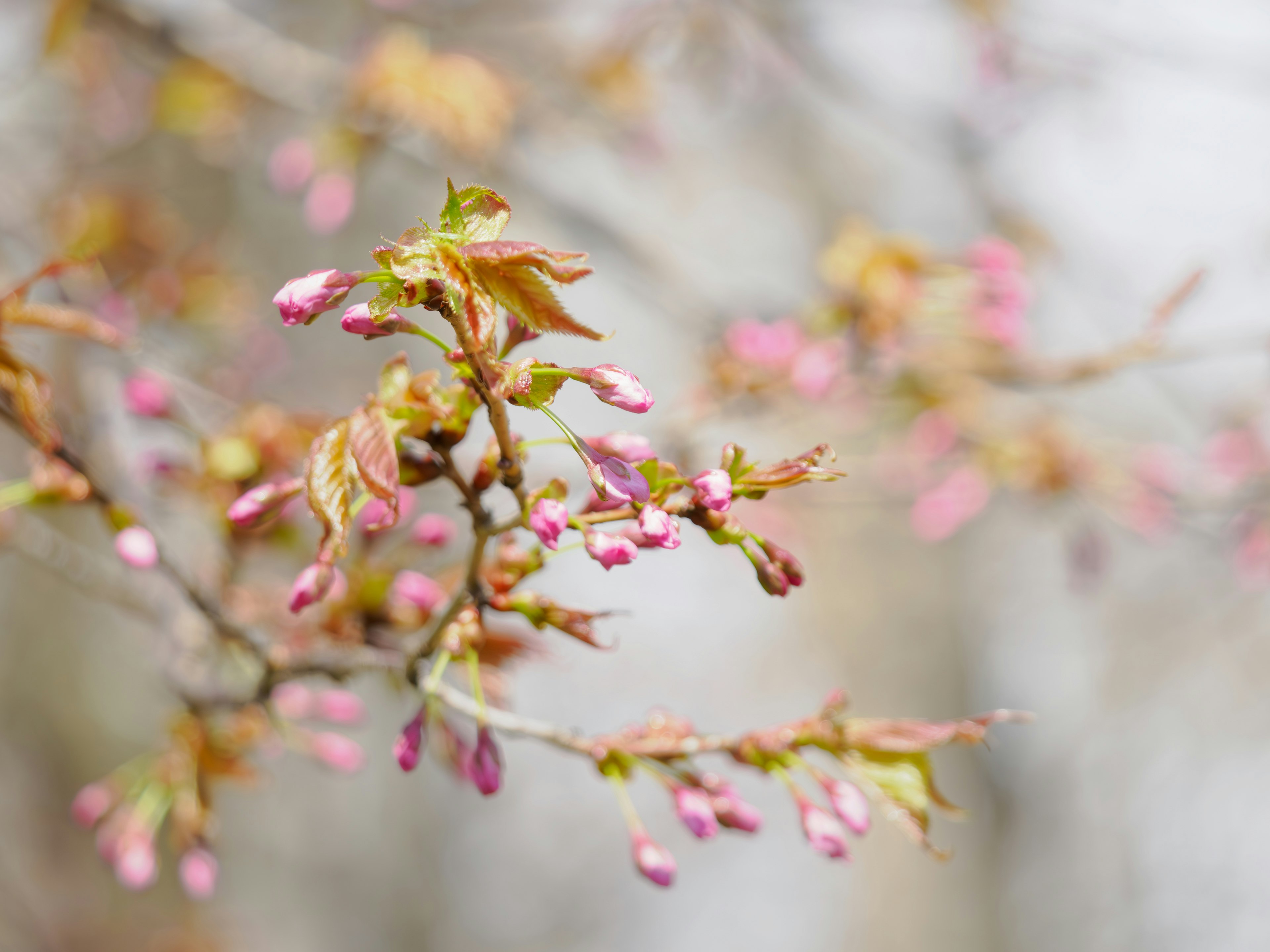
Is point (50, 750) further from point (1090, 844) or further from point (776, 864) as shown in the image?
point (1090, 844)

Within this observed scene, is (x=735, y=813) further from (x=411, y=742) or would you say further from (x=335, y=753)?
(x=335, y=753)

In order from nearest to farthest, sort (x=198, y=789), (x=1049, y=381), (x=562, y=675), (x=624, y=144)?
(x=198, y=789), (x=1049, y=381), (x=624, y=144), (x=562, y=675)

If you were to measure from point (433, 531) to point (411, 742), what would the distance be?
11.8 inches

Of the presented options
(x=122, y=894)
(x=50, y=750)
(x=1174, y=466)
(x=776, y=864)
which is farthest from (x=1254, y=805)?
(x=50, y=750)

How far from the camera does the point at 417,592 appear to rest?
2.70ft

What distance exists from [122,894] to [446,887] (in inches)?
69.7

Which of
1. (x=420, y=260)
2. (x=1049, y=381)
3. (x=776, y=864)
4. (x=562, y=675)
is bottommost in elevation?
(x=776, y=864)

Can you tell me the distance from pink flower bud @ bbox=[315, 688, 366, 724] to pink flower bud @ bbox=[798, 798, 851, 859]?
62cm

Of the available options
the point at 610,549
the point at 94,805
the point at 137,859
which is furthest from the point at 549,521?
the point at 94,805

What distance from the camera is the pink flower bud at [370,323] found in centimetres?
46

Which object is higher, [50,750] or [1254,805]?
[1254,805]

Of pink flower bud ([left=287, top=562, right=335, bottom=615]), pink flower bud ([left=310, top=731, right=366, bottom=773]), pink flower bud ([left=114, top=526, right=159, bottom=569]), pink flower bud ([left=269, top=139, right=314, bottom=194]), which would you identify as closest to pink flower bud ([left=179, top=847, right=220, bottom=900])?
pink flower bud ([left=310, top=731, right=366, bottom=773])

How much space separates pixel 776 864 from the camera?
491cm

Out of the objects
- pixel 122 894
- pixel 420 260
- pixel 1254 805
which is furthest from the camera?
pixel 1254 805
